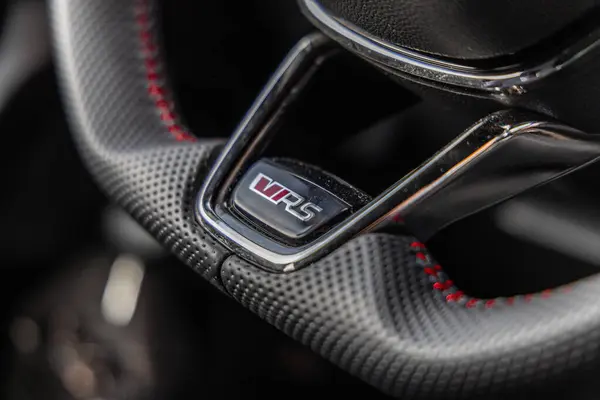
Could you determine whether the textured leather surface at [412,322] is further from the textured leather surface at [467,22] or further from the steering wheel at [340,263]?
the textured leather surface at [467,22]

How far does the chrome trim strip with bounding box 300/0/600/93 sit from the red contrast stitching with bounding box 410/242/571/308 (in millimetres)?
117

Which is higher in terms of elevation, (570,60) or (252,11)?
(570,60)

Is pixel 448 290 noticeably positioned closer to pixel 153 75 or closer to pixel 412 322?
pixel 412 322

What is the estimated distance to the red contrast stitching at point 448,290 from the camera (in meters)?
0.54

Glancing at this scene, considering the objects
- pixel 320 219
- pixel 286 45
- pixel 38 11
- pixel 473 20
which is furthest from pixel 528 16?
pixel 38 11

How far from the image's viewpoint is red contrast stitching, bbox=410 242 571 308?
545 millimetres

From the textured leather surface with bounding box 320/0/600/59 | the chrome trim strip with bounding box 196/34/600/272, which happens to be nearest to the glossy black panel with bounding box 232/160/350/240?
the chrome trim strip with bounding box 196/34/600/272

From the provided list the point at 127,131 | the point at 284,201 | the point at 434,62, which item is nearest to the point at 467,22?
the point at 434,62

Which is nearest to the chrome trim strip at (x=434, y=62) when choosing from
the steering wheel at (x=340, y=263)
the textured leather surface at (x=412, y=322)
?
the steering wheel at (x=340, y=263)

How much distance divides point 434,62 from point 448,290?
0.15m

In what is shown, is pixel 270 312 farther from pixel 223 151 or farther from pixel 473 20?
pixel 473 20

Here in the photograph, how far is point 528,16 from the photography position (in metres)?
0.50

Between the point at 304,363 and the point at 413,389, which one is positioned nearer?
the point at 413,389

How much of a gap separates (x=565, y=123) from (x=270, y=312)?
0.76 ft
